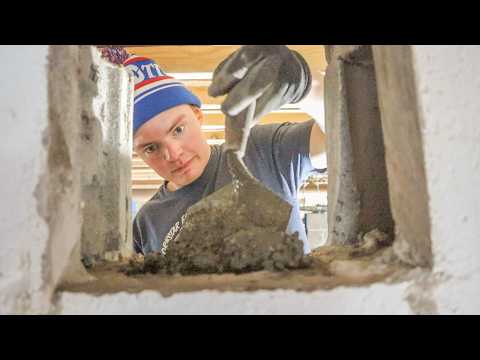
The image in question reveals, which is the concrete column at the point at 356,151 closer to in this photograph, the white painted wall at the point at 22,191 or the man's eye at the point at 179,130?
the white painted wall at the point at 22,191

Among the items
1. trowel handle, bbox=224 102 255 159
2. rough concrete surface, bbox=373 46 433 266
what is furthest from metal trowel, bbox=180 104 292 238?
rough concrete surface, bbox=373 46 433 266

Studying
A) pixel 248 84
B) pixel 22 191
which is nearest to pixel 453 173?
pixel 248 84

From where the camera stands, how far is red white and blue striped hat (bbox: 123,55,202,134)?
173 centimetres

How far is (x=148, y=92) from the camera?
5.70 feet

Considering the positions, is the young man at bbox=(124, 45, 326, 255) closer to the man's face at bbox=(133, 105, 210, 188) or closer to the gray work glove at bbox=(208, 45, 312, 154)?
the man's face at bbox=(133, 105, 210, 188)

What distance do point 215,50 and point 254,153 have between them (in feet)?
2.01

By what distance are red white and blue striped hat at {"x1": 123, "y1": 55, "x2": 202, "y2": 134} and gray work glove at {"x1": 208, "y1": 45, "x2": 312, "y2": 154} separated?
0.92 meters

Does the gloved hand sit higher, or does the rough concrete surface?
the gloved hand

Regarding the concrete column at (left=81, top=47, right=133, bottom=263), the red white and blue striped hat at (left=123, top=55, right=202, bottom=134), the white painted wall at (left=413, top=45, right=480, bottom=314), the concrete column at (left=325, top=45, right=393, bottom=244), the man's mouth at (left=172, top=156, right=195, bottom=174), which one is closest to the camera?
the white painted wall at (left=413, top=45, right=480, bottom=314)

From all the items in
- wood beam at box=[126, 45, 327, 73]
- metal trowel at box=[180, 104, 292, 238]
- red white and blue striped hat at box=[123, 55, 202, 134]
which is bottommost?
metal trowel at box=[180, 104, 292, 238]

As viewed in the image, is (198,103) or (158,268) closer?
(158,268)

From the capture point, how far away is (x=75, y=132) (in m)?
0.62

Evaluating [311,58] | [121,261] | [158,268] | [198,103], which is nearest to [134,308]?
[158,268]

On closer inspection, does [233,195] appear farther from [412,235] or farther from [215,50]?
[215,50]
